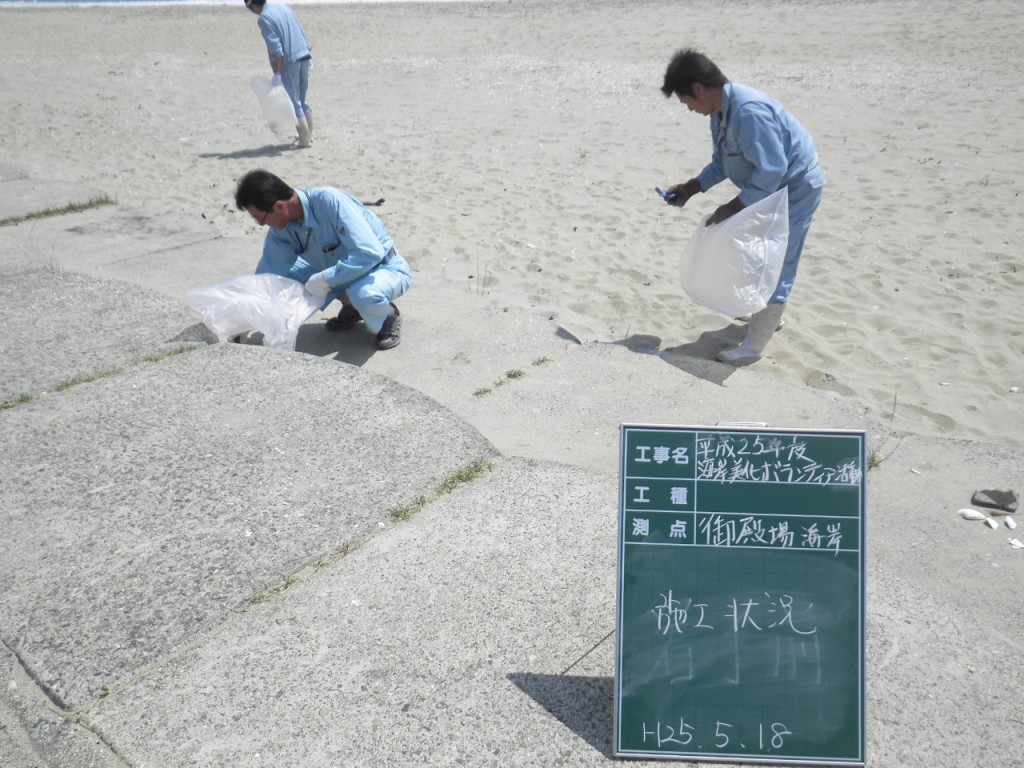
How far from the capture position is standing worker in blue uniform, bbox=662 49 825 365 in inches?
159

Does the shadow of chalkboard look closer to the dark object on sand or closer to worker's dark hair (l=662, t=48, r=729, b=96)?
the dark object on sand

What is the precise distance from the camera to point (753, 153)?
161 inches

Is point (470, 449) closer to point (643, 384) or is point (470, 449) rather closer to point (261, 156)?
point (643, 384)

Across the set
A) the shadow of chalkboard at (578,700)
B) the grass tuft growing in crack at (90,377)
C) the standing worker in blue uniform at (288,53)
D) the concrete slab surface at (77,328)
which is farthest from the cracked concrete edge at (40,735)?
the standing worker in blue uniform at (288,53)

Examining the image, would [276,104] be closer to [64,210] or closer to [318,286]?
[64,210]

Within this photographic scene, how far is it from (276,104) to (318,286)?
14.9 feet

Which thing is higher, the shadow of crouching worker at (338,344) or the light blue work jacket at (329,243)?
the light blue work jacket at (329,243)

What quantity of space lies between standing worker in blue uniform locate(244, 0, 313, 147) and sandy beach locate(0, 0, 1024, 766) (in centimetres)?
34

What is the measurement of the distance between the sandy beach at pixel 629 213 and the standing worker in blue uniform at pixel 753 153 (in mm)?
313

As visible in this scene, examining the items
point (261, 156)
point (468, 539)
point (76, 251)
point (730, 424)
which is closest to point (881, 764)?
point (730, 424)

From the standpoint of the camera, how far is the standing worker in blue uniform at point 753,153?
4031 mm

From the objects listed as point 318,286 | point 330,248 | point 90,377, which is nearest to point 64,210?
point 330,248

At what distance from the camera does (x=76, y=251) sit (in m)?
5.84

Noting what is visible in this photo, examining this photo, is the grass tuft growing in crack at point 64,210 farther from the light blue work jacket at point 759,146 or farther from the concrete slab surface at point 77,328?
the light blue work jacket at point 759,146
